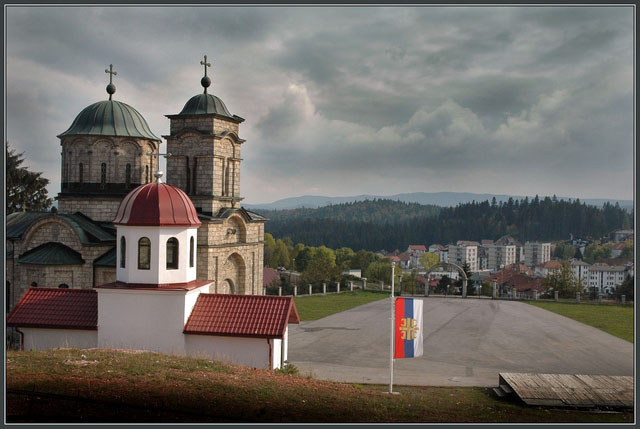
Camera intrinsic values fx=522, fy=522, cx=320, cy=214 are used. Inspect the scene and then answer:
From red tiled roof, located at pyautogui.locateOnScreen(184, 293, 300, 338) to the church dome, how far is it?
1.87 meters

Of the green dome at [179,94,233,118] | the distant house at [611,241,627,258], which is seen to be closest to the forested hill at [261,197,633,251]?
the distant house at [611,241,627,258]

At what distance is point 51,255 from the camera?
17312 millimetres

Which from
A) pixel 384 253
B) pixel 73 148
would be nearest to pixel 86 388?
pixel 73 148

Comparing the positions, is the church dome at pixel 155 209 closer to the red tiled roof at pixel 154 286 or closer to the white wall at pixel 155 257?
the white wall at pixel 155 257

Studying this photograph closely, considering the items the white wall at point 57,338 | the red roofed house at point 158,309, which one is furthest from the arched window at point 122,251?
the white wall at point 57,338

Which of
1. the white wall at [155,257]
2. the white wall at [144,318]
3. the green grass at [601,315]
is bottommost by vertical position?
the green grass at [601,315]

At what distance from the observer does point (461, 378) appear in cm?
1360

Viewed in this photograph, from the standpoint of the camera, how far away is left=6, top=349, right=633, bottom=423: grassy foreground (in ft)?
25.1

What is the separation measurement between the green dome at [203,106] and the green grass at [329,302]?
10.1 metres

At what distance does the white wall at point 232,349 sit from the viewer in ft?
36.8

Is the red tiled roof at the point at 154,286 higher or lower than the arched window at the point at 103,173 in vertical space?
lower

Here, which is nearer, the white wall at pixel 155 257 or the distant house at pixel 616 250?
the white wall at pixel 155 257

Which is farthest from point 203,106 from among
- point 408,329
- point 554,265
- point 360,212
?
point 360,212

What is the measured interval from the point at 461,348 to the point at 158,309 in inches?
417
